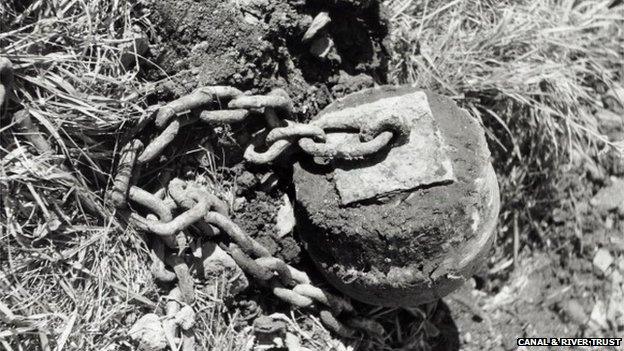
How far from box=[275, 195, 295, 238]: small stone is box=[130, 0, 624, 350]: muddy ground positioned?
20mm

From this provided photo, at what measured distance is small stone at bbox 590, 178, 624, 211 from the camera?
2832 mm

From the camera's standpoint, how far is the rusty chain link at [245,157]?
2.00m

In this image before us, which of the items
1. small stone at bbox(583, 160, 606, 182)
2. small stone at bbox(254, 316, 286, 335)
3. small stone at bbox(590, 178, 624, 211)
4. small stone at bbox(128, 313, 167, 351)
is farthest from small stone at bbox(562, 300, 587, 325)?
small stone at bbox(128, 313, 167, 351)

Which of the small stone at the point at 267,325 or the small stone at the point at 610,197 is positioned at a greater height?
the small stone at the point at 267,325

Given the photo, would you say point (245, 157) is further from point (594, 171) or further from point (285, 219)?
point (594, 171)

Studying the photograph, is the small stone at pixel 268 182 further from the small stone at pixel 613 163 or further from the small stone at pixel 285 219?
the small stone at pixel 613 163

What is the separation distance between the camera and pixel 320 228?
210 cm

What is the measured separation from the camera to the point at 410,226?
2010 mm

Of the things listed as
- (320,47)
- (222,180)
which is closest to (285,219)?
(222,180)

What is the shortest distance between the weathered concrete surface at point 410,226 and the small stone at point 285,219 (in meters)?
0.08

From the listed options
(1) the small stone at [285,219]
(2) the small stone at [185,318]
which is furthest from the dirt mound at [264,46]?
(2) the small stone at [185,318]

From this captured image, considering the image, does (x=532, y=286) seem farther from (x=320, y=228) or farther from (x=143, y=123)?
(x=143, y=123)

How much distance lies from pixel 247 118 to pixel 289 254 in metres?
0.44

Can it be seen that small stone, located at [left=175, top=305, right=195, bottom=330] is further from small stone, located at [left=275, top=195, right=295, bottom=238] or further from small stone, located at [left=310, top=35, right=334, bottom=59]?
small stone, located at [left=310, top=35, right=334, bottom=59]
